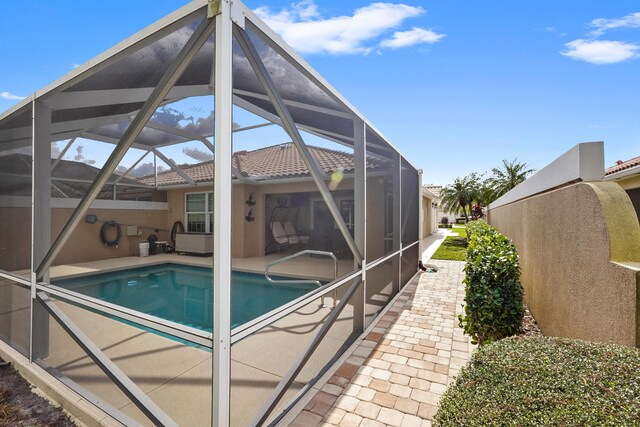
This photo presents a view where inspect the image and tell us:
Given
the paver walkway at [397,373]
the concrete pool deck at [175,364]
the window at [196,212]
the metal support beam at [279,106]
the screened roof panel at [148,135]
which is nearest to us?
the metal support beam at [279,106]

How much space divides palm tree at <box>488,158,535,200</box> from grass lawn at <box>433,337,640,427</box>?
25.4m

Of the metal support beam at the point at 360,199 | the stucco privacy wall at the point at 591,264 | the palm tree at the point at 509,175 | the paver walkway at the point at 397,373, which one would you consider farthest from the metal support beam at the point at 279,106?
the palm tree at the point at 509,175

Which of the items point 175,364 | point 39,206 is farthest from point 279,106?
point 39,206

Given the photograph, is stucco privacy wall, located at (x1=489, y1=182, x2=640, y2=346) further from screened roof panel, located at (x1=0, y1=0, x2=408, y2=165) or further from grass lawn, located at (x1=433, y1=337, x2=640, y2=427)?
screened roof panel, located at (x1=0, y1=0, x2=408, y2=165)

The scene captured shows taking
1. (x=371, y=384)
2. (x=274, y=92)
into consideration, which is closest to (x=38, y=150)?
(x=274, y=92)

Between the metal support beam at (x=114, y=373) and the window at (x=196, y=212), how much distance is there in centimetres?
839

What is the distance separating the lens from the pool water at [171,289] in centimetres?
602

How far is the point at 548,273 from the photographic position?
3.75 m

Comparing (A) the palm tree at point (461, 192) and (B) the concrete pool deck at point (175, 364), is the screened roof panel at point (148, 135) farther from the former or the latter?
(A) the palm tree at point (461, 192)

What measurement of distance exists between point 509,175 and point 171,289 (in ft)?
85.0

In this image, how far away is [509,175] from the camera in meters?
24.1

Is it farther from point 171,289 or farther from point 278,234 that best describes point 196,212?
point 171,289

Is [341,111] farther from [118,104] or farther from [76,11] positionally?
[76,11]

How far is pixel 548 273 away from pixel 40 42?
30.6 ft
